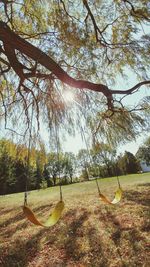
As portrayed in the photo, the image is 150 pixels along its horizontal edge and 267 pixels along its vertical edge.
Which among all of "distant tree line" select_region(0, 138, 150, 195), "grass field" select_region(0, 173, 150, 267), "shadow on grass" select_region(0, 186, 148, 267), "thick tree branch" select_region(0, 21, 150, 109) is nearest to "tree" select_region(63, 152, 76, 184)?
"distant tree line" select_region(0, 138, 150, 195)

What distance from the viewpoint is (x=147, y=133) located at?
404 centimetres

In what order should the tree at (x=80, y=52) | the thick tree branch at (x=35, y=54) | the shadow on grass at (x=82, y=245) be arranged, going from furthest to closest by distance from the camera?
1. the tree at (x=80, y=52)
2. the shadow on grass at (x=82, y=245)
3. the thick tree branch at (x=35, y=54)

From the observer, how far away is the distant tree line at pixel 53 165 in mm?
4215

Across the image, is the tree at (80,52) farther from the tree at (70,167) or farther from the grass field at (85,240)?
the tree at (70,167)

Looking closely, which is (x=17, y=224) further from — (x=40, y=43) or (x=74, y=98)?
(x=40, y=43)

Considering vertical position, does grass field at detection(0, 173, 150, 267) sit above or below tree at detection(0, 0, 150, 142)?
below

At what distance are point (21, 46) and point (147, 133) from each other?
2.47m

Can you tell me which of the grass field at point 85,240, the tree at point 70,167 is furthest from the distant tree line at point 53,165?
the grass field at point 85,240

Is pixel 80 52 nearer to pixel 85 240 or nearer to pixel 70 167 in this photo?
pixel 85 240

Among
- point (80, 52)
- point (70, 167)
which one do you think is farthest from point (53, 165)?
point (80, 52)

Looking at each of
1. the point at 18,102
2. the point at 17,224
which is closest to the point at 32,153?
the point at 18,102

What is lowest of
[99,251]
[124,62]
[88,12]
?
[99,251]

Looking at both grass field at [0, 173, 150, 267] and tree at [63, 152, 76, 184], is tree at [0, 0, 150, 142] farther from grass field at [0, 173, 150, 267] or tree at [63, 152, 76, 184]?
tree at [63, 152, 76, 184]

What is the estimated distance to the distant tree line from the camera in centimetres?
421
